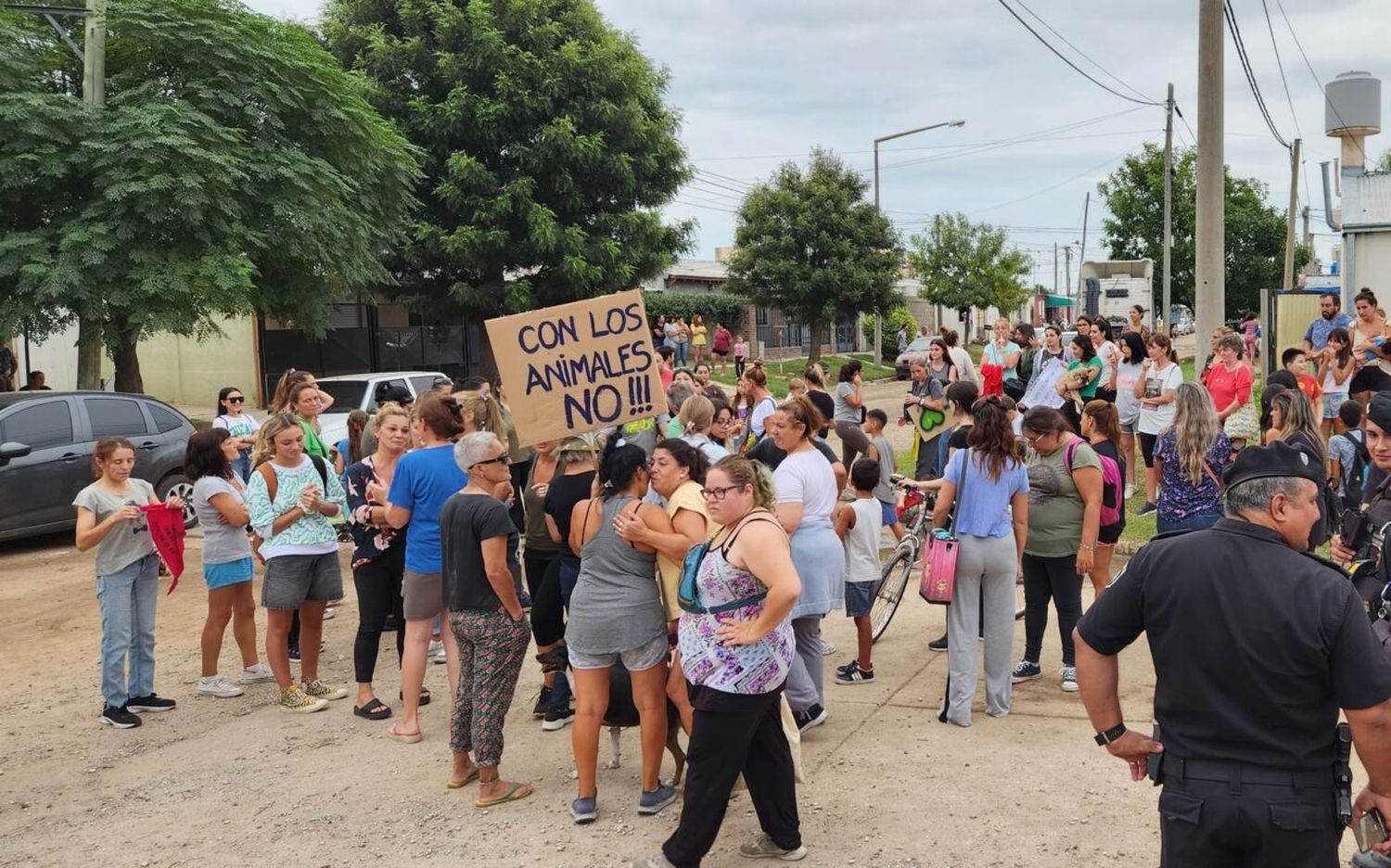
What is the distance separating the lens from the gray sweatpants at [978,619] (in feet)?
20.5

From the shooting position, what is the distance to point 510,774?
5.93 metres

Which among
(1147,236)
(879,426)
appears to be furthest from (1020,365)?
(1147,236)

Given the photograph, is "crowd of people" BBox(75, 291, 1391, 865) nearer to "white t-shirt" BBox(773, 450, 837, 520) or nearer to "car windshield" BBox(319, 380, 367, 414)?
"white t-shirt" BBox(773, 450, 837, 520)

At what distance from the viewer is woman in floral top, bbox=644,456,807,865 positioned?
14.4 ft

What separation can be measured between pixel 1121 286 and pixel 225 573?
106 feet

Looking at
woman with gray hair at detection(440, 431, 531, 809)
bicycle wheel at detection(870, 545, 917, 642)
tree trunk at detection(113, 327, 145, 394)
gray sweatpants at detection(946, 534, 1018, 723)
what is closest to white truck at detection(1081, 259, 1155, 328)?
tree trunk at detection(113, 327, 145, 394)

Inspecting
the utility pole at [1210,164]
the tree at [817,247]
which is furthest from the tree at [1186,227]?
the utility pole at [1210,164]

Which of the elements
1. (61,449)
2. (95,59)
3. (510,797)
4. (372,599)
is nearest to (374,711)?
(372,599)

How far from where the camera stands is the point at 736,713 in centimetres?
446

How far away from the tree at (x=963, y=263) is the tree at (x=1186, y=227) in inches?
456

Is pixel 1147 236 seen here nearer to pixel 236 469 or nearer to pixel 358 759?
pixel 236 469

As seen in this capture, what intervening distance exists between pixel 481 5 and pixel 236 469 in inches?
596

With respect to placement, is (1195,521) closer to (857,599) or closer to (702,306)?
(857,599)

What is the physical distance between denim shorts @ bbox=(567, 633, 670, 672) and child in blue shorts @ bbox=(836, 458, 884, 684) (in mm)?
2150
